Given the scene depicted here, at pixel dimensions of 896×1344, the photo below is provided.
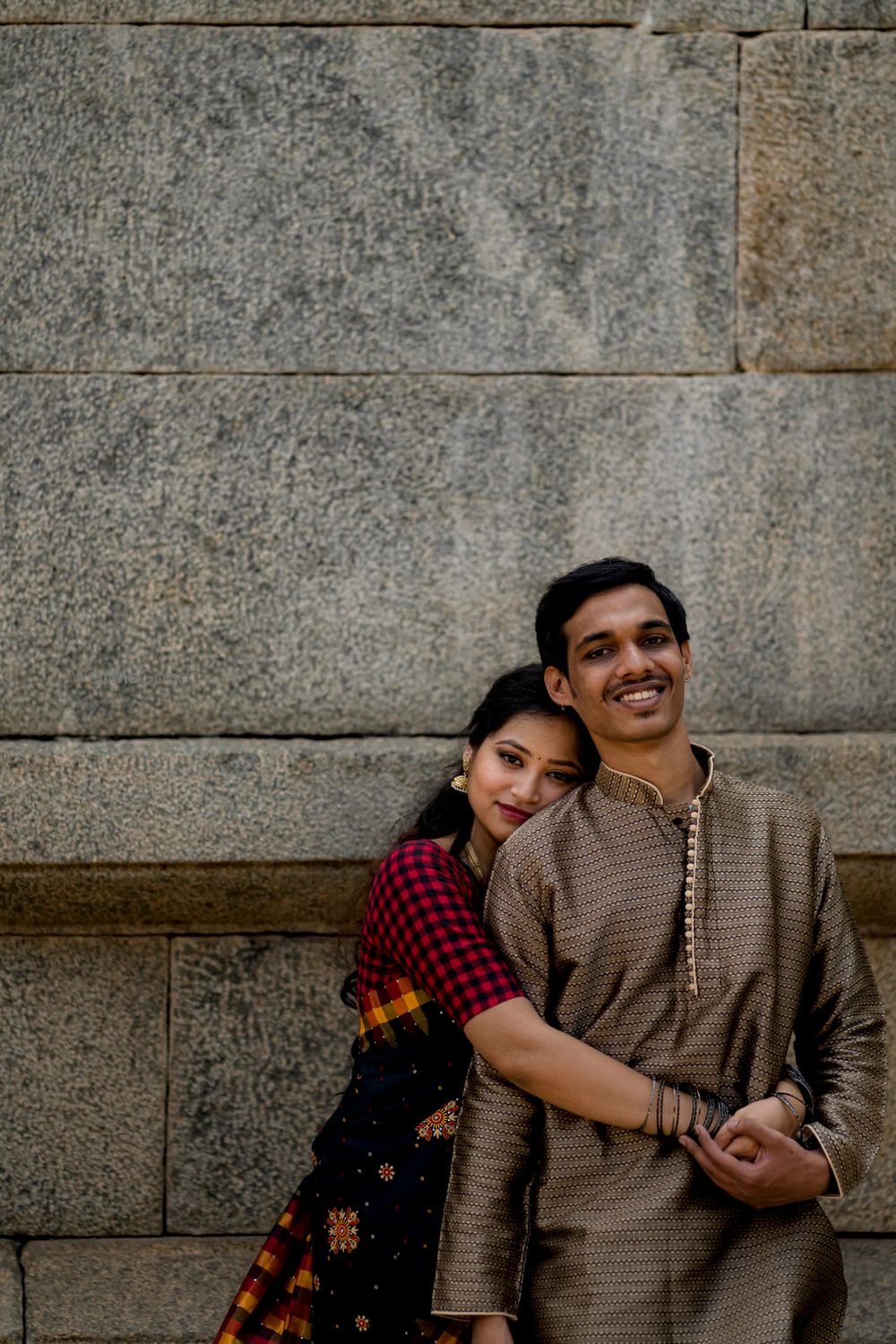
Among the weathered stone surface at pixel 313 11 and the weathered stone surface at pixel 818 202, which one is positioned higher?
the weathered stone surface at pixel 313 11

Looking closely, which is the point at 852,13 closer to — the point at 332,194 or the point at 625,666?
the point at 332,194

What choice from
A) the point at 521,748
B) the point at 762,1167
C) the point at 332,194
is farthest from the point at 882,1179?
the point at 332,194

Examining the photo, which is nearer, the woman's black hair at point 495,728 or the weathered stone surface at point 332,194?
the woman's black hair at point 495,728

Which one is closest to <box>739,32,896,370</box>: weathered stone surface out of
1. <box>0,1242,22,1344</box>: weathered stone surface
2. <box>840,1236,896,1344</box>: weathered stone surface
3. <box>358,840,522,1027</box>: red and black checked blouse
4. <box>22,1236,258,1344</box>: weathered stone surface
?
<box>358,840,522,1027</box>: red and black checked blouse

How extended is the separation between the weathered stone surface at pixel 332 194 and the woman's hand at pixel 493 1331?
2004 mm

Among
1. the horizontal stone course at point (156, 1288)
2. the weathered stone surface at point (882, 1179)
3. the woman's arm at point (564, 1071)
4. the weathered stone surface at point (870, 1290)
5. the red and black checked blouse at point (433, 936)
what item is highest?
the red and black checked blouse at point (433, 936)

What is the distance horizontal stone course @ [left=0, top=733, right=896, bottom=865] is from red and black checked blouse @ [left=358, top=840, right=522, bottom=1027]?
0.67 m

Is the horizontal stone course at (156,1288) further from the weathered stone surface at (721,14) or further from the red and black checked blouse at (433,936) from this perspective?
the weathered stone surface at (721,14)

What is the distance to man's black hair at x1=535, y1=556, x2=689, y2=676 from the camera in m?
2.25

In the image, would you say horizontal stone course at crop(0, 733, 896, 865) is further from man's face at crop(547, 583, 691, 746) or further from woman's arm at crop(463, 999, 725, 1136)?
woman's arm at crop(463, 999, 725, 1136)

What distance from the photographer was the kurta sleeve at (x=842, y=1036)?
6.84 ft

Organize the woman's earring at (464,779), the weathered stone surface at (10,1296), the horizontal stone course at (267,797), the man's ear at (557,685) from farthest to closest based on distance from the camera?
1. the horizontal stone course at (267,797)
2. the weathered stone surface at (10,1296)
3. the woman's earring at (464,779)
4. the man's ear at (557,685)

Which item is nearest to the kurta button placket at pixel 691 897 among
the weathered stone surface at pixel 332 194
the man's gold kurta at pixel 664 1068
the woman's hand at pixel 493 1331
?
the man's gold kurta at pixel 664 1068

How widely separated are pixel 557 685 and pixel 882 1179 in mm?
1629
